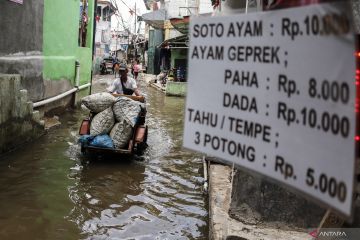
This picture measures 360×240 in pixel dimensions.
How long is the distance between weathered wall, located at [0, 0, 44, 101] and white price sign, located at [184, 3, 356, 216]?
7752mm

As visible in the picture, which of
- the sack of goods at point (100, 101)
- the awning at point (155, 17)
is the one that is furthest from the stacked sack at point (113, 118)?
the awning at point (155, 17)

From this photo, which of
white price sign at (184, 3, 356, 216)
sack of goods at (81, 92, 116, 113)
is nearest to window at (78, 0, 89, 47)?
sack of goods at (81, 92, 116, 113)

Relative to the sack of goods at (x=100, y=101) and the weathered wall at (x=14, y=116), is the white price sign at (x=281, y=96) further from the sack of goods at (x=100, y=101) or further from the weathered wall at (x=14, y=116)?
the weathered wall at (x=14, y=116)

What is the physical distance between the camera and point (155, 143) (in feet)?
34.0

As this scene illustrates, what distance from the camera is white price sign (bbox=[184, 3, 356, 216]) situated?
67.9 inches

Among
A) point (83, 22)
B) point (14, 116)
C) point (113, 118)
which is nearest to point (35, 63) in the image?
point (14, 116)

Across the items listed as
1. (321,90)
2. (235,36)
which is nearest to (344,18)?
(321,90)

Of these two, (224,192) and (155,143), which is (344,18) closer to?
(224,192)

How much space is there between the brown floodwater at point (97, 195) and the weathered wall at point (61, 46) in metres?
3.28

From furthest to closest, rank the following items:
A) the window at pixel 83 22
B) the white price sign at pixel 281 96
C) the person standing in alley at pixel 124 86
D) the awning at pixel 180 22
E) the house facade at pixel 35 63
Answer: the awning at pixel 180 22
the window at pixel 83 22
the person standing in alley at pixel 124 86
the house facade at pixel 35 63
the white price sign at pixel 281 96

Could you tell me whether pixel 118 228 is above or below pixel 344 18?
below

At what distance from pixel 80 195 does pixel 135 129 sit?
2099 millimetres

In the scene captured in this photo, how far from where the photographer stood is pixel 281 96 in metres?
2.04

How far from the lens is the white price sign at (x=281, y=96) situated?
5.65 feet
